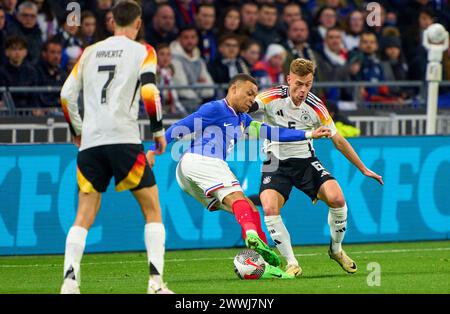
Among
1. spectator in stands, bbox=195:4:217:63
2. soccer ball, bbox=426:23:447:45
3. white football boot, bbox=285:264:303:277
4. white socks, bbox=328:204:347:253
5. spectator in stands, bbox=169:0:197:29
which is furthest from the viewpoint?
spectator in stands, bbox=169:0:197:29

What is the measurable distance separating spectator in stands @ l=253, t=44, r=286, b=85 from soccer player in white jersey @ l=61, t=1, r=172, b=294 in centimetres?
951

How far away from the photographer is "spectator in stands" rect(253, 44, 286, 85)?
18.7 metres

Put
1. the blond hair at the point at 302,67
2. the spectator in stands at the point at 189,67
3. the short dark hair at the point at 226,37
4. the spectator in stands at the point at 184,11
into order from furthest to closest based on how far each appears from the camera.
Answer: the spectator in stands at the point at 184,11
the short dark hair at the point at 226,37
the spectator in stands at the point at 189,67
the blond hair at the point at 302,67

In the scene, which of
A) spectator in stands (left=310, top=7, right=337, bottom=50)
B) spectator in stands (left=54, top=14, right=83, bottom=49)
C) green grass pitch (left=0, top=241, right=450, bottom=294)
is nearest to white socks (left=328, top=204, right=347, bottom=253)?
green grass pitch (left=0, top=241, right=450, bottom=294)

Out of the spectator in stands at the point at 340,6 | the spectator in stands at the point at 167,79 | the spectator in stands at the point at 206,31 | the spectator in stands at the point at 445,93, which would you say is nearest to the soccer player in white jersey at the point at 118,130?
the spectator in stands at the point at 167,79

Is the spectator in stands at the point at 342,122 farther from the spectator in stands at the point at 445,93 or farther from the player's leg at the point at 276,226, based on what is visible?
the player's leg at the point at 276,226

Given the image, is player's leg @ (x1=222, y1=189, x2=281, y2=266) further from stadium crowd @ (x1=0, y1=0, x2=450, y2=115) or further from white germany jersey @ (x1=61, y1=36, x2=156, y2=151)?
stadium crowd @ (x1=0, y1=0, x2=450, y2=115)

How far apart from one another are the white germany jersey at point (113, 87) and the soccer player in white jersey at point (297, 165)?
9.80 feet

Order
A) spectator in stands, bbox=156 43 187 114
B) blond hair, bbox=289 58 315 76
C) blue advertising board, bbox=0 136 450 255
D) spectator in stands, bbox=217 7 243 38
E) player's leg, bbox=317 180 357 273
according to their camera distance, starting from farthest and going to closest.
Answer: spectator in stands, bbox=217 7 243 38, spectator in stands, bbox=156 43 187 114, blue advertising board, bbox=0 136 450 255, player's leg, bbox=317 180 357 273, blond hair, bbox=289 58 315 76

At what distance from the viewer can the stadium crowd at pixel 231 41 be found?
55.9ft

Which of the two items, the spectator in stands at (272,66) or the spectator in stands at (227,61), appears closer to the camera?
the spectator in stands at (227,61)

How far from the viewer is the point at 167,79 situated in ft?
59.2

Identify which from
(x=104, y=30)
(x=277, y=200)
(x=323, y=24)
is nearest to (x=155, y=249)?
(x=277, y=200)

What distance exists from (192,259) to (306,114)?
2800 millimetres
